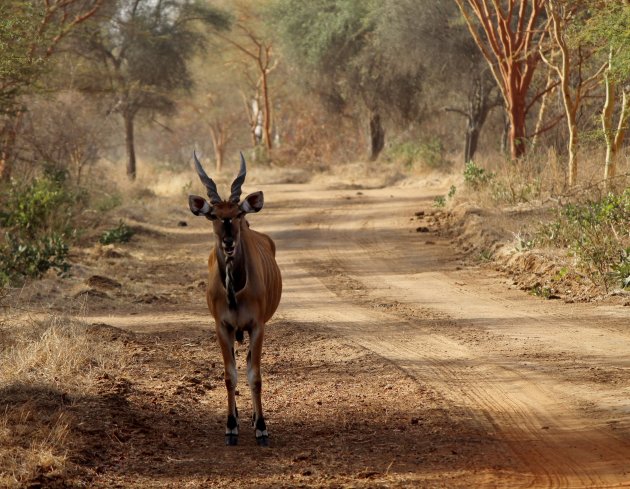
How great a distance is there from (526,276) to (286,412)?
7.09 meters

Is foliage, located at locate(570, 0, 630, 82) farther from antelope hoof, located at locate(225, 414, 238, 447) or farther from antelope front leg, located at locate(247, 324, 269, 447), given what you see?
antelope hoof, located at locate(225, 414, 238, 447)

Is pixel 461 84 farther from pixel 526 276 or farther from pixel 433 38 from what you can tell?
pixel 526 276

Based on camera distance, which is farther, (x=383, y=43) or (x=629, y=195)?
(x=383, y=43)

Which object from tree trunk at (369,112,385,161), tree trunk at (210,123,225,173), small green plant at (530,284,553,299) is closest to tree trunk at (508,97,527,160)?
small green plant at (530,284,553,299)

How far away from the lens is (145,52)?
36.0 m

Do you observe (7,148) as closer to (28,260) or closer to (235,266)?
(28,260)

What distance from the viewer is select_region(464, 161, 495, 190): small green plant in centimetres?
2194

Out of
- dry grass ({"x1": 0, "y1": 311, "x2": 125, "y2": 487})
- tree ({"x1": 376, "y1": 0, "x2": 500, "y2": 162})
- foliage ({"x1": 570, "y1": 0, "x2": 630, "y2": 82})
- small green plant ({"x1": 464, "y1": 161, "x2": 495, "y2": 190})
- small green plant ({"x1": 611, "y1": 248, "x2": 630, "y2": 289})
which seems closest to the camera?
dry grass ({"x1": 0, "y1": 311, "x2": 125, "y2": 487})

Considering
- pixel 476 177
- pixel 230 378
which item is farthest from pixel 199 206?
pixel 476 177

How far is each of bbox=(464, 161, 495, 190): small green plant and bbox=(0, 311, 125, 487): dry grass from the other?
42.7ft

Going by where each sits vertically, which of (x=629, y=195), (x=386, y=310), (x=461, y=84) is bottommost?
(x=386, y=310)

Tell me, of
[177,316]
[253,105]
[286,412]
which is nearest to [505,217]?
[177,316]

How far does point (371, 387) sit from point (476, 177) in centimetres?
1460

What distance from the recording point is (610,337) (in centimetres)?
988
